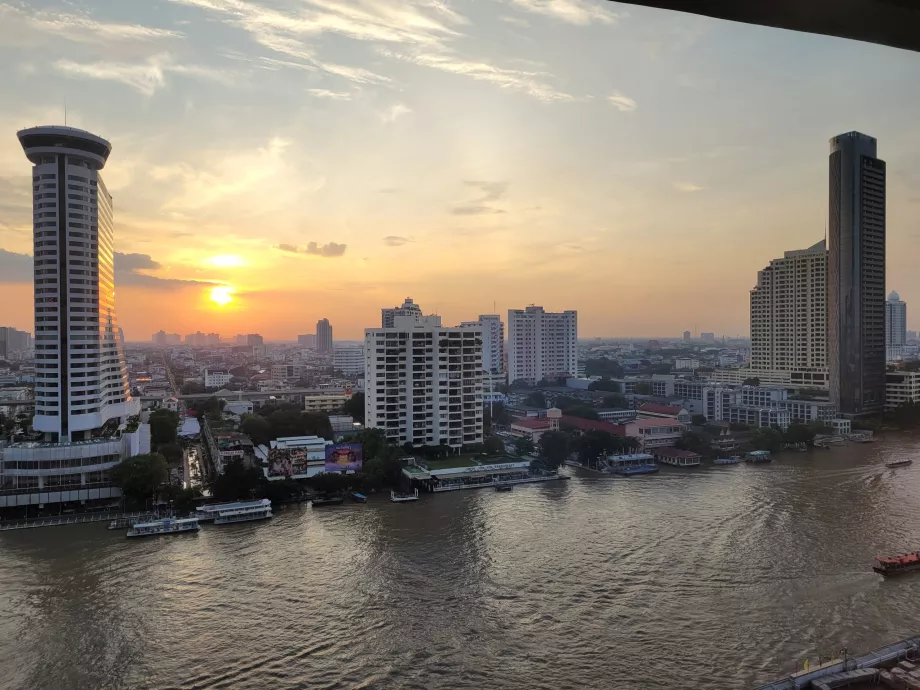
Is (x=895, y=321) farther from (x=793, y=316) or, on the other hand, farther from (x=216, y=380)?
(x=216, y=380)

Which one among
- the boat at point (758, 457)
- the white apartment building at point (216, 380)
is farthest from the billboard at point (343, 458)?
the white apartment building at point (216, 380)

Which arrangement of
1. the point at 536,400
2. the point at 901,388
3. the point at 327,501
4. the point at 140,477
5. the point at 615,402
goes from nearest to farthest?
the point at 140,477 → the point at 327,501 → the point at 901,388 → the point at 615,402 → the point at 536,400

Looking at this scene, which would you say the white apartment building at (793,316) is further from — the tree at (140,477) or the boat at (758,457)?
the tree at (140,477)

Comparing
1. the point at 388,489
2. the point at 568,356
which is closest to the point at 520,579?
the point at 388,489

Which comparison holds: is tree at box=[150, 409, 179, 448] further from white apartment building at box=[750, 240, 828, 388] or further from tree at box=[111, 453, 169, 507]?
white apartment building at box=[750, 240, 828, 388]

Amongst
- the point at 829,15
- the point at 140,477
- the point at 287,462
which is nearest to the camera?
the point at 829,15

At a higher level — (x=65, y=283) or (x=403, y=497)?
(x=65, y=283)

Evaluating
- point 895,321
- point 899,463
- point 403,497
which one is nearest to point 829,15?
point 403,497
